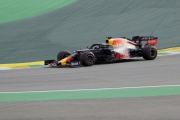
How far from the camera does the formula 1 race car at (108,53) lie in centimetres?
1524

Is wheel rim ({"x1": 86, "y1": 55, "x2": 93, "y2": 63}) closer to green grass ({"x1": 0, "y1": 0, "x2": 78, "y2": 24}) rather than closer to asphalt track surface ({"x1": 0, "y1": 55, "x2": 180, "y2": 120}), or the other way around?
asphalt track surface ({"x1": 0, "y1": 55, "x2": 180, "y2": 120})

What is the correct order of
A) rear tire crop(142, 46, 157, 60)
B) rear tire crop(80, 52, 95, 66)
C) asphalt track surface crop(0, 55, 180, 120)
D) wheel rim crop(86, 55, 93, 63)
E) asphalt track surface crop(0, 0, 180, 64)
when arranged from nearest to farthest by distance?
asphalt track surface crop(0, 55, 180, 120), rear tire crop(80, 52, 95, 66), wheel rim crop(86, 55, 93, 63), rear tire crop(142, 46, 157, 60), asphalt track surface crop(0, 0, 180, 64)

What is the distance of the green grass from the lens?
28.0 meters

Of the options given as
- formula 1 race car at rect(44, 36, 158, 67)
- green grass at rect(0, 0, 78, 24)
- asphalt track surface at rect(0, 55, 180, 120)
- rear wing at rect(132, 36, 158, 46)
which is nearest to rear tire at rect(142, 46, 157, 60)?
formula 1 race car at rect(44, 36, 158, 67)

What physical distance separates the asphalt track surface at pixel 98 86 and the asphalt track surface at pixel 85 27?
Result: 5.28 m

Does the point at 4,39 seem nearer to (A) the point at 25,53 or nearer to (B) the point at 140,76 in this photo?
(A) the point at 25,53

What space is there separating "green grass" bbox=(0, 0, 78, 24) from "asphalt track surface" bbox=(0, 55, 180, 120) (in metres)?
13.7

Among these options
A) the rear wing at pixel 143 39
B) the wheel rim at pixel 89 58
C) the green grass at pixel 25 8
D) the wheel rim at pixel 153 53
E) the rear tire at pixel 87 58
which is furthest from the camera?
the green grass at pixel 25 8

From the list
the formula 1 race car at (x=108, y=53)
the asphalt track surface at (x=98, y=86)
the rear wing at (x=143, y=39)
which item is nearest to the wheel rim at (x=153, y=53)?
the formula 1 race car at (x=108, y=53)

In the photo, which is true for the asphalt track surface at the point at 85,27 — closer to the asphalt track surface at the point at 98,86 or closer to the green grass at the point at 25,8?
the green grass at the point at 25,8

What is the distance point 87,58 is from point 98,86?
197 inches

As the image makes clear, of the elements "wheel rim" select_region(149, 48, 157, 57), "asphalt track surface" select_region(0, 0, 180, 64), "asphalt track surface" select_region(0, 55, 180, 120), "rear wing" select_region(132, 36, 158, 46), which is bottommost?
"asphalt track surface" select_region(0, 55, 180, 120)

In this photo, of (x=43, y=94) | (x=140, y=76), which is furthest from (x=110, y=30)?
(x=43, y=94)

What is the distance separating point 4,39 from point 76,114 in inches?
659
